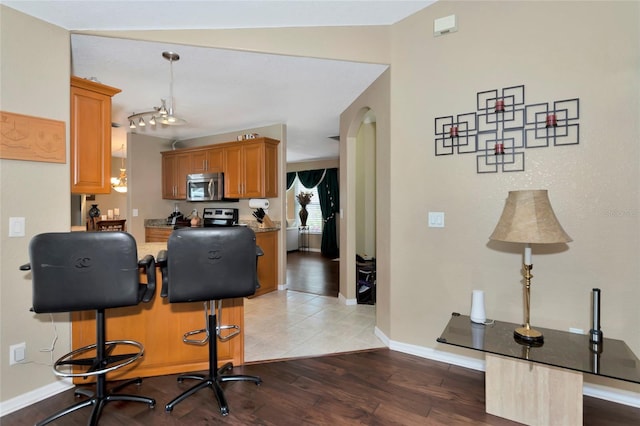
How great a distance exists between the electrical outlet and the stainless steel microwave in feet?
10.3

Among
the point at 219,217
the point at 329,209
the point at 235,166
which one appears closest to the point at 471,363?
the point at 235,166

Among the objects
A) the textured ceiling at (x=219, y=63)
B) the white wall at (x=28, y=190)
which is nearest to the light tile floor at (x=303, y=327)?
the white wall at (x=28, y=190)

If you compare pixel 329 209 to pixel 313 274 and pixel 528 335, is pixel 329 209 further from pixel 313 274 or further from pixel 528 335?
pixel 528 335

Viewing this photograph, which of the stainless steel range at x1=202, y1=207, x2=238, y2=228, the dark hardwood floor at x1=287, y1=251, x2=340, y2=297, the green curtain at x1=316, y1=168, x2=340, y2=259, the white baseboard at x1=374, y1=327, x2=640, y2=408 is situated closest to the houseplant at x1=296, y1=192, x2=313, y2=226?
the green curtain at x1=316, y1=168, x2=340, y2=259

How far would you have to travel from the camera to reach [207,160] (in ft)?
16.5

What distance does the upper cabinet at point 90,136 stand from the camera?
2197 mm

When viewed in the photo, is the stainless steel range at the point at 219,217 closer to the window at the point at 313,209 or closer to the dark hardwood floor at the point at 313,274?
the dark hardwood floor at the point at 313,274

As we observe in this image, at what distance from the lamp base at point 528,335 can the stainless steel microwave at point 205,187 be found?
420cm

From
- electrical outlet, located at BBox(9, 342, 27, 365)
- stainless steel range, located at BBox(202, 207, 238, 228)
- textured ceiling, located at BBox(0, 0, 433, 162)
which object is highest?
textured ceiling, located at BBox(0, 0, 433, 162)

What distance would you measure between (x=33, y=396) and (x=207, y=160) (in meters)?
Answer: 3.72

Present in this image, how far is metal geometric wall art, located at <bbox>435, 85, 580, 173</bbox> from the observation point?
2.03 meters

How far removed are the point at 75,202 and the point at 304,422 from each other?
2.65 metres

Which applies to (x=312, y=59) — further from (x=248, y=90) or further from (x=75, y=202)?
(x=75, y=202)

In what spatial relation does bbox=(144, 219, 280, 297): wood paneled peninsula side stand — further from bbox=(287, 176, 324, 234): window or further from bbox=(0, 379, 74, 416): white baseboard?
bbox=(287, 176, 324, 234): window
